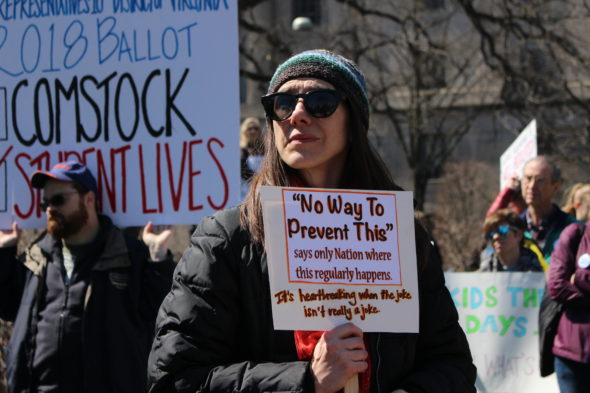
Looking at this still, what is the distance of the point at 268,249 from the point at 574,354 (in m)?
3.22

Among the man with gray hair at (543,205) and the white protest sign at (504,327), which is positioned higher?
the man with gray hair at (543,205)

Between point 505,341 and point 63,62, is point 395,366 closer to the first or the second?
point 63,62

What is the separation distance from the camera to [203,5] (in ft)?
13.3

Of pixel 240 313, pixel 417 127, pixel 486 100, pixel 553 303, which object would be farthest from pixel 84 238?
pixel 486 100

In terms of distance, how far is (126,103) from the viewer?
4070 millimetres

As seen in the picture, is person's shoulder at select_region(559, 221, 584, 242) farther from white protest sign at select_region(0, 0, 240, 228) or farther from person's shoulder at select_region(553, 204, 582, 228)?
white protest sign at select_region(0, 0, 240, 228)

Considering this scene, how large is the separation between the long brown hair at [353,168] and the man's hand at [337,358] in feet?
1.44

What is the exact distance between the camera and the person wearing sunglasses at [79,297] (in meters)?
3.72

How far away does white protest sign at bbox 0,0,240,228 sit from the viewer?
156 inches

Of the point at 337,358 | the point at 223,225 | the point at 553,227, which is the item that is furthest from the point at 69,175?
the point at 553,227

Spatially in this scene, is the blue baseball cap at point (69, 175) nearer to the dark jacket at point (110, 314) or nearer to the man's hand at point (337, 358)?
the dark jacket at point (110, 314)

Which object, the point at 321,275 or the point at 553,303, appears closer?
the point at 321,275

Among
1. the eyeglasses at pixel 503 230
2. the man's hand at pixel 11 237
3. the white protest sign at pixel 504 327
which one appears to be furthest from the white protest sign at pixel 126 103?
the white protest sign at pixel 504 327

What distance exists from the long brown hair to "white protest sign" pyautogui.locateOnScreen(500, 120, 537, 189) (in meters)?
4.86
